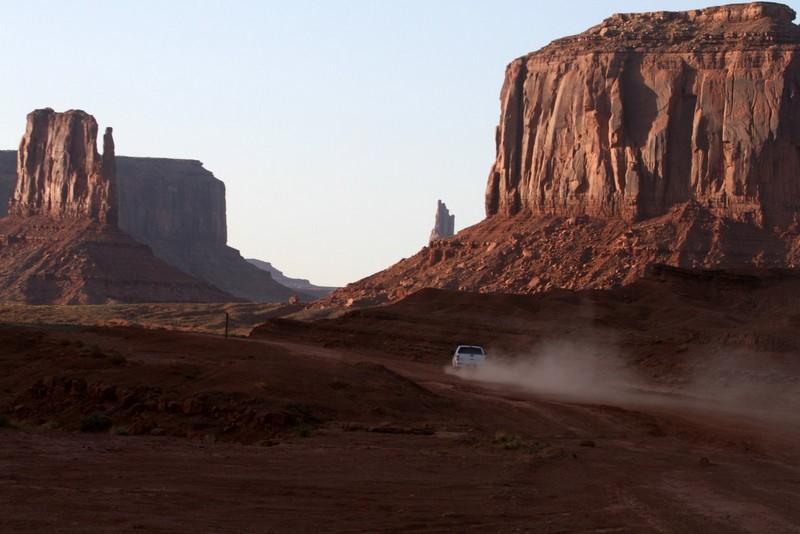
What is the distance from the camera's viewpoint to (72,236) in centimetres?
13888

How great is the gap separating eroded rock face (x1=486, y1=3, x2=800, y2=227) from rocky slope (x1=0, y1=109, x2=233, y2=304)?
41.2 metres

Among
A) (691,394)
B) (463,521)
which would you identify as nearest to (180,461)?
(463,521)

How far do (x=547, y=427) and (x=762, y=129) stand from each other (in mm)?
65722

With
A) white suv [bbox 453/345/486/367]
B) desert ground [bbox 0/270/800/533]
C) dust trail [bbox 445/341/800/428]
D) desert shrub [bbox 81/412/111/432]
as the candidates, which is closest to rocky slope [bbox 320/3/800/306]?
dust trail [bbox 445/341/800/428]

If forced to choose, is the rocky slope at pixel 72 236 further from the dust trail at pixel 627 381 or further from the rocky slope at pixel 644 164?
the dust trail at pixel 627 381

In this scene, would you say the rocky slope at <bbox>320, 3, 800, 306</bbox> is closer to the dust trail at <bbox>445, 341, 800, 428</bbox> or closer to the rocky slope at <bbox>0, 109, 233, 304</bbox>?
the dust trail at <bbox>445, 341, 800, 428</bbox>

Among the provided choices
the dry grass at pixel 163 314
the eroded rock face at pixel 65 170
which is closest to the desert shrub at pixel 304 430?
the dry grass at pixel 163 314

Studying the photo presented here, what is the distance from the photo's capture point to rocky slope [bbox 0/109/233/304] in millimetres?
129375

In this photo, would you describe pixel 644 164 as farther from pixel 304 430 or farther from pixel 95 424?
pixel 95 424

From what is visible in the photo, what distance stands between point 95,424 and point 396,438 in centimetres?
531

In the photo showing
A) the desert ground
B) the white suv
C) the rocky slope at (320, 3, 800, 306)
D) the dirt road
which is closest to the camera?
the dirt road

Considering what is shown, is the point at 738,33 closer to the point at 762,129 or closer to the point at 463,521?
the point at 762,129

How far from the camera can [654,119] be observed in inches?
3794

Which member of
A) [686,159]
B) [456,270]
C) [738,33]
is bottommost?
[456,270]
